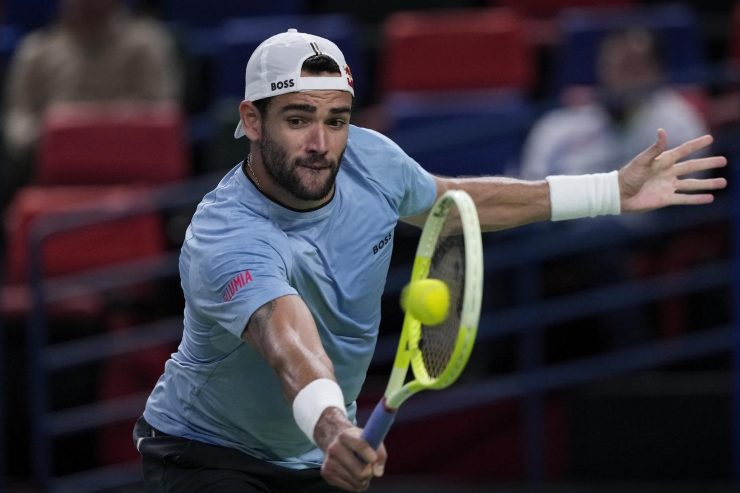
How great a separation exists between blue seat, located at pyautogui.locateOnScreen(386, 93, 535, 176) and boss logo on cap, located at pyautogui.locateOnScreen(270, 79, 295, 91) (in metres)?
3.25

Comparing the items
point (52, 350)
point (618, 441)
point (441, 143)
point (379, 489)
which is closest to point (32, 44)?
point (52, 350)

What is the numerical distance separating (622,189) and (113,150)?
3.92 metres

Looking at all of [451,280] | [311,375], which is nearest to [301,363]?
[311,375]

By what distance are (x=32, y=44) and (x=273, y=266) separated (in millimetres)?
5433

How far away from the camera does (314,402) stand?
3.30m

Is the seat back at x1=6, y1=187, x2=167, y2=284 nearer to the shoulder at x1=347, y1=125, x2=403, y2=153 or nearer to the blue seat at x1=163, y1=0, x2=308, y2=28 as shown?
the blue seat at x1=163, y1=0, x2=308, y2=28

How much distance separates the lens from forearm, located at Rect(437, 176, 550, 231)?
4.37m

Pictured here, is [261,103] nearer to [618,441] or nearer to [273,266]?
[273,266]

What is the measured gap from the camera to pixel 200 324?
387cm

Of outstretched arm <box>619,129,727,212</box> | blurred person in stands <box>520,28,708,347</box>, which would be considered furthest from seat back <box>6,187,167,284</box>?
outstretched arm <box>619,129,727,212</box>

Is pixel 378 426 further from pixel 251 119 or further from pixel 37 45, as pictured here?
pixel 37 45

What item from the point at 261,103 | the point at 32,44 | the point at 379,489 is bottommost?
the point at 379,489

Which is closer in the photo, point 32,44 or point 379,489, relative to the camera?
point 379,489

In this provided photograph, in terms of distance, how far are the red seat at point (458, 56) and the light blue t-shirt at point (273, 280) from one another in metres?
3.93
